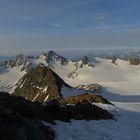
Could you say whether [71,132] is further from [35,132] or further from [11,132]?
[11,132]

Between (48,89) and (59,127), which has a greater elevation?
(59,127)

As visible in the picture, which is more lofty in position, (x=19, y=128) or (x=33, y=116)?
(x=19, y=128)

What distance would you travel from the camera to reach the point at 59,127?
30594mm

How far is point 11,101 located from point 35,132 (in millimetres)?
9089

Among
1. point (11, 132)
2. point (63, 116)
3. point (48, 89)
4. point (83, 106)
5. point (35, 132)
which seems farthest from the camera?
point (48, 89)

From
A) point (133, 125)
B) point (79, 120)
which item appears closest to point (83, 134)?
point (79, 120)

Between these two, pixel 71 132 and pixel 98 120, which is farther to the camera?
pixel 98 120

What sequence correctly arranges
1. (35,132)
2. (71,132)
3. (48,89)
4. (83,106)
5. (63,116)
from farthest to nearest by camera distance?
(48,89) < (83,106) < (63,116) < (71,132) < (35,132)

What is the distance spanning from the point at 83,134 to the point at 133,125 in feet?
23.9

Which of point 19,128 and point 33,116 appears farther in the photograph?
point 33,116

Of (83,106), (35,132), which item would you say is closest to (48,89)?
(83,106)

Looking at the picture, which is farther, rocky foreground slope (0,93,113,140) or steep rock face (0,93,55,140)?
rocky foreground slope (0,93,113,140)

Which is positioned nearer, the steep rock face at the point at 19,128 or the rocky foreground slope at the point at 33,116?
the steep rock face at the point at 19,128

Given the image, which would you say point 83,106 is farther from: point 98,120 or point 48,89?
point 48,89
